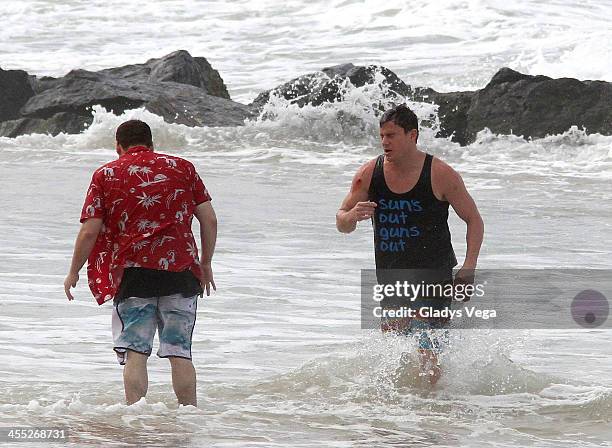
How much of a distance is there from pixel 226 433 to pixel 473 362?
1.63 metres

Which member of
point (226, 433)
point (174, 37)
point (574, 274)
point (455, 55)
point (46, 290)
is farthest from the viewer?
point (174, 37)

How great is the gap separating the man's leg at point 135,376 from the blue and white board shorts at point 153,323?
3cm

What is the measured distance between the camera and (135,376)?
6277mm

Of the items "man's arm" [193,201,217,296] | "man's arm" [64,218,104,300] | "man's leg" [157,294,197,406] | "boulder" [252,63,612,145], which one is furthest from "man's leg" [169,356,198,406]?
"boulder" [252,63,612,145]

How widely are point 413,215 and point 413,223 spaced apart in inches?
1.6

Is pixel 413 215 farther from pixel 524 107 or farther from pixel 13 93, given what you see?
pixel 13 93

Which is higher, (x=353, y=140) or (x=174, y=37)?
(x=174, y=37)

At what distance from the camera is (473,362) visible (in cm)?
726

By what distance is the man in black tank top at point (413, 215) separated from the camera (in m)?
6.58

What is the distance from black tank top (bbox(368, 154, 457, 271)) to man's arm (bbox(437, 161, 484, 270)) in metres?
0.07

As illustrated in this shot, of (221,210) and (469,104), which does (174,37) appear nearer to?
(469,104)

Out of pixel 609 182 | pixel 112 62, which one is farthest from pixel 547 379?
pixel 112 62

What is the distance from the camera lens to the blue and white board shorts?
6.16 meters

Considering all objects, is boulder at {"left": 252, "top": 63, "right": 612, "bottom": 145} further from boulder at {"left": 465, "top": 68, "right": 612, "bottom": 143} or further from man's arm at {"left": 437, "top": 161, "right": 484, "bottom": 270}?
man's arm at {"left": 437, "top": 161, "right": 484, "bottom": 270}
